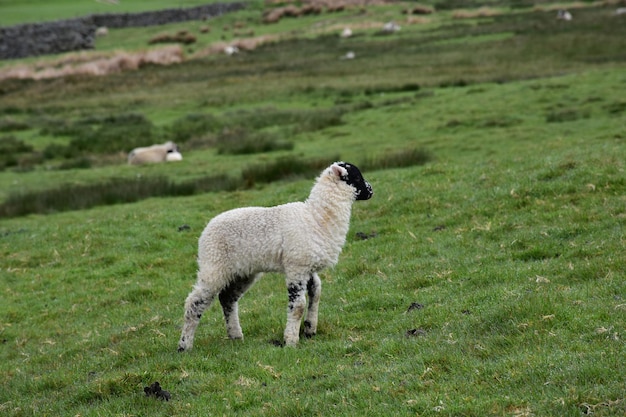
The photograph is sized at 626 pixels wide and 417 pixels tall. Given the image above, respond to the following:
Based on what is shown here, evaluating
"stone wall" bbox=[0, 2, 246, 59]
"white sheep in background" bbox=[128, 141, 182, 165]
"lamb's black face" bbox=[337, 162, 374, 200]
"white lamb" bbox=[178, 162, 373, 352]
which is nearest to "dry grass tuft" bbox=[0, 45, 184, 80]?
"stone wall" bbox=[0, 2, 246, 59]

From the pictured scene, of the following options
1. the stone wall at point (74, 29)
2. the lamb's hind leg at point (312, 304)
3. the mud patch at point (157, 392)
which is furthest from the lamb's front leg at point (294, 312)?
the stone wall at point (74, 29)

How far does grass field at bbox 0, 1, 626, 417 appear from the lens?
28.0ft

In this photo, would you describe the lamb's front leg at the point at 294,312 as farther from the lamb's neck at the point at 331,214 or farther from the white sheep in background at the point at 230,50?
the white sheep in background at the point at 230,50

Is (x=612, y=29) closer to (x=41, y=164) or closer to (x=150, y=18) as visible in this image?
(x=41, y=164)

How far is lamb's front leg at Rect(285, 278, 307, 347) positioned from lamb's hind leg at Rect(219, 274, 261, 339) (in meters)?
1.04

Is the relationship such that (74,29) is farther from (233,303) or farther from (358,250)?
(233,303)

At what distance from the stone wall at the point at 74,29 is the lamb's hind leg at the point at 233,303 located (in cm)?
7064

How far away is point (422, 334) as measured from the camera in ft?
32.4

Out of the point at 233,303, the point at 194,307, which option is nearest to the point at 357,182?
the point at 233,303

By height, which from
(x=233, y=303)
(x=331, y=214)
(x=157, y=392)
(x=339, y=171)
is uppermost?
(x=339, y=171)

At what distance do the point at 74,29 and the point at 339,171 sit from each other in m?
82.1

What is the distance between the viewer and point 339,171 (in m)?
11.0

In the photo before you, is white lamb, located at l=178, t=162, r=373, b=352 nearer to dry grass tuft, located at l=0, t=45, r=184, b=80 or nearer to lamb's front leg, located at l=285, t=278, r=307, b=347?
lamb's front leg, located at l=285, t=278, r=307, b=347

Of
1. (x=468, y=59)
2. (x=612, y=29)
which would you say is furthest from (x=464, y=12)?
(x=468, y=59)
